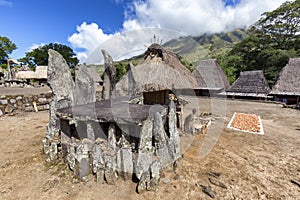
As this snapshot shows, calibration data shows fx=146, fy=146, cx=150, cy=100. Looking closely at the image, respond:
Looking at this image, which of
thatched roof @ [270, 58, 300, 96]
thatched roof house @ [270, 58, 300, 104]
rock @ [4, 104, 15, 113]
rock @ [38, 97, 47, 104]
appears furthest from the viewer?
thatched roof @ [270, 58, 300, 96]

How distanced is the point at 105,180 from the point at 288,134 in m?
7.61

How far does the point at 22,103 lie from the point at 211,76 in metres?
20.2

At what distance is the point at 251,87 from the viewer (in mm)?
16531

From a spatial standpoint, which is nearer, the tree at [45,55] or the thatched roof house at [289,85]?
the thatched roof house at [289,85]

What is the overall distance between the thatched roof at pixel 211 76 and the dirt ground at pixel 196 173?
14.6m

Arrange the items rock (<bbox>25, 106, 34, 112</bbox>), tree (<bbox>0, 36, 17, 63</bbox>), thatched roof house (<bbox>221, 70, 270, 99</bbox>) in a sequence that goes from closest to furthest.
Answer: rock (<bbox>25, 106, 34, 112</bbox>) < thatched roof house (<bbox>221, 70, 270, 99</bbox>) < tree (<bbox>0, 36, 17, 63</bbox>)

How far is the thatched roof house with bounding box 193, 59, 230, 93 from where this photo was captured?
1950 centimetres

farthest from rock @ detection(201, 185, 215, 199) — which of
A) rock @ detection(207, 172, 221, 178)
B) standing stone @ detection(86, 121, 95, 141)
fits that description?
standing stone @ detection(86, 121, 95, 141)

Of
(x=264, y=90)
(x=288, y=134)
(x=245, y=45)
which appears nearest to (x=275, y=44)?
(x=245, y=45)

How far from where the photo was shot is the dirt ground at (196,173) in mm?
2930

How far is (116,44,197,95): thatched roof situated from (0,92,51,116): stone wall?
5.35 m

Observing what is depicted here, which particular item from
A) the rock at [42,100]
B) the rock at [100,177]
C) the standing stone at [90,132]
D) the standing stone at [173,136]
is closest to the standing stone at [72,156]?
the standing stone at [90,132]

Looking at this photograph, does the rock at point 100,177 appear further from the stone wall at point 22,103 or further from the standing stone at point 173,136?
the stone wall at point 22,103

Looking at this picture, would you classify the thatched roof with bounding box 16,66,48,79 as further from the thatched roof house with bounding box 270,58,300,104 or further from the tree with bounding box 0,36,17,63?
the thatched roof house with bounding box 270,58,300,104
